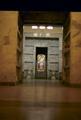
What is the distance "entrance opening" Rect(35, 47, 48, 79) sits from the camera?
98.2 ft

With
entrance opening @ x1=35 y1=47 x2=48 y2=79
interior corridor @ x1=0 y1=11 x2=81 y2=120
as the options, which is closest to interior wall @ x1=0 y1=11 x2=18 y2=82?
interior corridor @ x1=0 y1=11 x2=81 y2=120

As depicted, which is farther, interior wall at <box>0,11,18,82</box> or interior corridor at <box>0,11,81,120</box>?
interior wall at <box>0,11,18,82</box>

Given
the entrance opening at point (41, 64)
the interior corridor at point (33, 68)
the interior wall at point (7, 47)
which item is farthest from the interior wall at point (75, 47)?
the entrance opening at point (41, 64)

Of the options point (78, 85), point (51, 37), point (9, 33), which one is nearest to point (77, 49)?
point (78, 85)

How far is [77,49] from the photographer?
550 inches

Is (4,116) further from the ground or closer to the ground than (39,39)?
closer to the ground

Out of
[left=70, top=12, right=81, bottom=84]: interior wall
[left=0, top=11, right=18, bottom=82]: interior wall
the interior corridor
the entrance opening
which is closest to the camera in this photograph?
the interior corridor

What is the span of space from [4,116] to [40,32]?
2226 cm

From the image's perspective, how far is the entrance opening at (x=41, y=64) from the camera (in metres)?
29.9

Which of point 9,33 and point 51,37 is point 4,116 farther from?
point 51,37

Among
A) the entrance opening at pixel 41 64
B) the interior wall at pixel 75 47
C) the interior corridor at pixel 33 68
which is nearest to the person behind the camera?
the interior corridor at pixel 33 68

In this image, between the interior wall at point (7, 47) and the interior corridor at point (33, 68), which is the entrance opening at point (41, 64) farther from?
the interior wall at point (7, 47)

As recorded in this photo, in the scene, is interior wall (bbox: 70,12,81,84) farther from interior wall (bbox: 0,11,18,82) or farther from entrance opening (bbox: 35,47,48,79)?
entrance opening (bbox: 35,47,48,79)

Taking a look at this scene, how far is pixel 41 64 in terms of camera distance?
3109cm
